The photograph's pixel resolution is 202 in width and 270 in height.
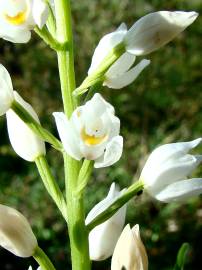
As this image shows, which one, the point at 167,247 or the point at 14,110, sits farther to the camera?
the point at 167,247

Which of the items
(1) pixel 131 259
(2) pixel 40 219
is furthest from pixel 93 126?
(2) pixel 40 219

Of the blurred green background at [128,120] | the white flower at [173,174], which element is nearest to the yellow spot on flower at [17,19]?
the white flower at [173,174]

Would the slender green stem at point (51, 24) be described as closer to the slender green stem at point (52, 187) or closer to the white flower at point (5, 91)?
the white flower at point (5, 91)

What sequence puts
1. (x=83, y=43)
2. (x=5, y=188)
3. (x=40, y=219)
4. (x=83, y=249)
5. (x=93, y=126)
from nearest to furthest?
1. (x=93, y=126)
2. (x=83, y=249)
3. (x=40, y=219)
4. (x=5, y=188)
5. (x=83, y=43)

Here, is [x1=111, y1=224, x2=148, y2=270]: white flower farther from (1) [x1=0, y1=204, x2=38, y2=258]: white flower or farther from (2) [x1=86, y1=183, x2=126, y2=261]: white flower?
(1) [x1=0, y1=204, x2=38, y2=258]: white flower

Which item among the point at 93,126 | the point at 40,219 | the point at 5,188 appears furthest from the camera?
the point at 5,188

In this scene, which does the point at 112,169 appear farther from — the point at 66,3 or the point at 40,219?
the point at 66,3

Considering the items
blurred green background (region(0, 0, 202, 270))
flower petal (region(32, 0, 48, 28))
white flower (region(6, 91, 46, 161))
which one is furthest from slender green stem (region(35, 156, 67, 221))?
blurred green background (region(0, 0, 202, 270))
